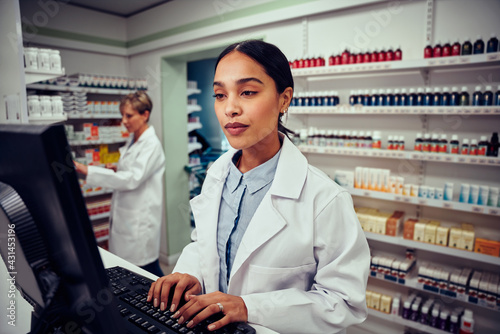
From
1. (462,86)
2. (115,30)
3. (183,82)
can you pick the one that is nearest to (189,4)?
(183,82)

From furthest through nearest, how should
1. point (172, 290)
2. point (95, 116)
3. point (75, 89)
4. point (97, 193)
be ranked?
point (97, 193), point (95, 116), point (75, 89), point (172, 290)

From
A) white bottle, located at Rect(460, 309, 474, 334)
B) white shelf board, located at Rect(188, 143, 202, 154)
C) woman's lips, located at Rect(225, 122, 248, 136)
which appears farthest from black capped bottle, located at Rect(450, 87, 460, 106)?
white shelf board, located at Rect(188, 143, 202, 154)

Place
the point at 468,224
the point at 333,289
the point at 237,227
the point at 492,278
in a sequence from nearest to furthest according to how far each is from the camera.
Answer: the point at 333,289, the point at 237,227, the point at 492,278, the point at 468,224

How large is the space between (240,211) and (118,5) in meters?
4.77

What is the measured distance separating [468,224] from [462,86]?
113 centimetres

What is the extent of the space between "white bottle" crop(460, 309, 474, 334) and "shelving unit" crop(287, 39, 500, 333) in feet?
0.55

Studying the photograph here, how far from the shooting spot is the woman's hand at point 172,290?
94 centimetres

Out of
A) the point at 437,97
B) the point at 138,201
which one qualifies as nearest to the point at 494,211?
the point at 437,97

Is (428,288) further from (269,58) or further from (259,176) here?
(269,58)

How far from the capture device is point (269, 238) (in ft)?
3.54

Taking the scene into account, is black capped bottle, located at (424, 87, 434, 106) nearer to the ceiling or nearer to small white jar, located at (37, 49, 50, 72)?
small white jar, located at (37, 49, 50, 72)

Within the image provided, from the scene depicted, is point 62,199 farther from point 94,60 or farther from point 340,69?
point 94,60

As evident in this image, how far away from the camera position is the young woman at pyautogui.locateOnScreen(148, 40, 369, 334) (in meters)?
0.97

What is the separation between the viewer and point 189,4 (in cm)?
436
